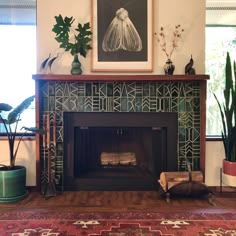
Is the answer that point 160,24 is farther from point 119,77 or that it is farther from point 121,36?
point 119,77

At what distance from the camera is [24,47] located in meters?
3.50

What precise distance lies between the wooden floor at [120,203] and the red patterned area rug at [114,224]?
14 centimetres

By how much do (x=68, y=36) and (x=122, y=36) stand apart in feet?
1.98

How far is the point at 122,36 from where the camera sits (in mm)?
3262

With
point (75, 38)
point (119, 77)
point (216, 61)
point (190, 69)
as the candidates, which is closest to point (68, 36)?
point (75, 38)

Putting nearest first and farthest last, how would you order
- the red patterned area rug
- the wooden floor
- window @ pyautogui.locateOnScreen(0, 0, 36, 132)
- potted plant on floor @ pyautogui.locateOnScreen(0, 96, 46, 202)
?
the red patterned area rug → the wooden floor → potted plant on floor @ pyautogui.locateOnScreen(0, 96, 46, 202) → window @ pyautogui.locateOnScreen(0, 0, 36, 132)

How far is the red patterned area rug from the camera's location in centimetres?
222

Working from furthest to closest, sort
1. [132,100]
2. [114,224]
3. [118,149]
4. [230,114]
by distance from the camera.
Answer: [118,149]
[132,100]
[230,114]
[114,224]

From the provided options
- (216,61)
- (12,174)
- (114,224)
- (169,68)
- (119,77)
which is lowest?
(114,224)

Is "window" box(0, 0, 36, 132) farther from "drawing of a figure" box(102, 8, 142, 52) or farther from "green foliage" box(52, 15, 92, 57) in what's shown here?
"drawing of a figure" box(102, 8, 142, 52)

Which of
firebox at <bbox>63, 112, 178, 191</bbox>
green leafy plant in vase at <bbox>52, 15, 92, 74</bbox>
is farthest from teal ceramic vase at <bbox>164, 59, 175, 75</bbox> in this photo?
green leafy plant in vase at <bbox>52, 15, 92, 74</bbox>

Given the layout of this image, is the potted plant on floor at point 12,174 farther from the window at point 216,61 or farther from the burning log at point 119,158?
the window at point 216,61

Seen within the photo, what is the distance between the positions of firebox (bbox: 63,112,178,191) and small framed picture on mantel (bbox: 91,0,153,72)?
1.85ft

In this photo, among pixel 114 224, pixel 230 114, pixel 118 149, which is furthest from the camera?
pixel 118 149
